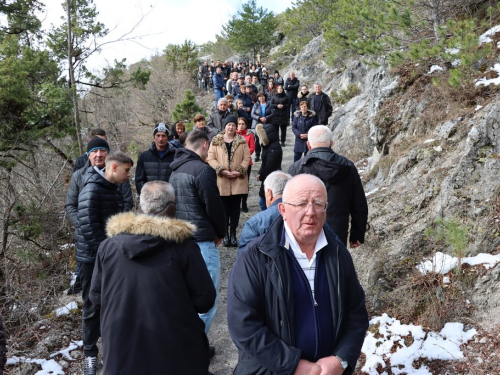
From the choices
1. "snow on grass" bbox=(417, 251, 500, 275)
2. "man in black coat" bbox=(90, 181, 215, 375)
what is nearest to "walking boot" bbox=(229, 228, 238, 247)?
"snow on grass" bbox=(417, 251, 500, 275)

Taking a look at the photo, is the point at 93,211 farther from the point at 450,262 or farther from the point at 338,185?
the point at 450,262

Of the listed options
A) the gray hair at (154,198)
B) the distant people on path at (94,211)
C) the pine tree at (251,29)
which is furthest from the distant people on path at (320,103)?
the pine tree at (251,29)

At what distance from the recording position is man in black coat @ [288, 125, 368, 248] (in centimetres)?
430

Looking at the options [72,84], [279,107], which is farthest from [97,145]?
[279,107]

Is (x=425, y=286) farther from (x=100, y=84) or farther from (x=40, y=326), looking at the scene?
(x=100, y=84)

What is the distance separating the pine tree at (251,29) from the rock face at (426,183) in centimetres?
3133

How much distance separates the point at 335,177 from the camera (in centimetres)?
432

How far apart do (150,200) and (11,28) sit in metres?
8.59

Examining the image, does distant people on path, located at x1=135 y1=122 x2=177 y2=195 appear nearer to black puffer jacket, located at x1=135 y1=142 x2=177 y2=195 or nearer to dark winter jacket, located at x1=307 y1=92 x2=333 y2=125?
black puffer jacket, located at x1=135 y1=142 x2=177 y2=195

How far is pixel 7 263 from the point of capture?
6.17 m

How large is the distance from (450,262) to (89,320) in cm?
393

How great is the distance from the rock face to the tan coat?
2.23m

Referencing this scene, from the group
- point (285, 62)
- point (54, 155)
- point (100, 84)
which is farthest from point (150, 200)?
point (285, 62)

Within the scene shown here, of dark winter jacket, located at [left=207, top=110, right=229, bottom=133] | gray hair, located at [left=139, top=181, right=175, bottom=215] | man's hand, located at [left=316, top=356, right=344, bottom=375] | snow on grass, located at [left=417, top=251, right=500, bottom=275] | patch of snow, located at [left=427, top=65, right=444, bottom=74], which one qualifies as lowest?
snow on grass, located at [left=417, top=251, right=500, bottom=275]
